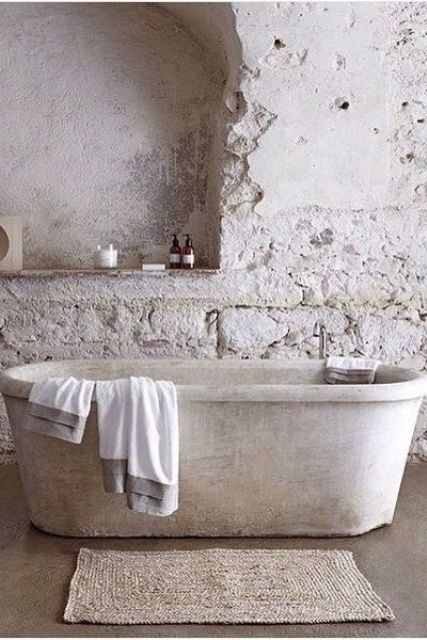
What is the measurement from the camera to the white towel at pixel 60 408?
3.13 m

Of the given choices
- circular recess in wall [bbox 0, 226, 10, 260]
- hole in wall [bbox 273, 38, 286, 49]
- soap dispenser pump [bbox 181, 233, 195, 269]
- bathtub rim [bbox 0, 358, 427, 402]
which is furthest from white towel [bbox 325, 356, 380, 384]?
circular recess in wall [bbox 0, 226, 10, 260]

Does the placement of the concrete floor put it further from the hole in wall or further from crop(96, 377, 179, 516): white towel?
the hole in wall

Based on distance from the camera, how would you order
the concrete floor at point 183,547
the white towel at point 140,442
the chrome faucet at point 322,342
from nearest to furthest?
1. the concrete floor at point 183,547
2. the white towel at point 140,442
3. the chrome faucet at point 322,342

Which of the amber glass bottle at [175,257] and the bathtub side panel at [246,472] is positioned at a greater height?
the amber glass bottle at [175,257]

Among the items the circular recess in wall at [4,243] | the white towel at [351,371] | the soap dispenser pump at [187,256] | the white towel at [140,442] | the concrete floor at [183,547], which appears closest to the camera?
the concrete floor at [183,547]

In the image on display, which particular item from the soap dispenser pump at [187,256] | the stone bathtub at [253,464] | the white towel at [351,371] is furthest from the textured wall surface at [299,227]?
the stone bathtub at [253,464]

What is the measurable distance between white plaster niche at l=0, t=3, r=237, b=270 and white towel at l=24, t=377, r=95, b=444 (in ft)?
5.39

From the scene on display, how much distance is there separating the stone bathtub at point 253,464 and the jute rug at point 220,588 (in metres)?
0.20

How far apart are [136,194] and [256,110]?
32.6 inches

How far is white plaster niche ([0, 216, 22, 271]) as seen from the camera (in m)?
4.30

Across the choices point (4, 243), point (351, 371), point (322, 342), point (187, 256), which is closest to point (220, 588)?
point (351, 371)

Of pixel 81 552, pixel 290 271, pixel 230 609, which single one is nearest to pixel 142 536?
pixel 81 552

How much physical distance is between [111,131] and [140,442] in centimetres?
219

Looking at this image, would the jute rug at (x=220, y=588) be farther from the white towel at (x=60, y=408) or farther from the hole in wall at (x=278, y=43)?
the hole in wall at (x=278, y=43)
